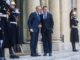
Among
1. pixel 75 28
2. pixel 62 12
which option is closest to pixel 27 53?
pixel 75 28

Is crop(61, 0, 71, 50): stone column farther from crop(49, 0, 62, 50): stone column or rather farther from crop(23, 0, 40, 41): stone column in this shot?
crop(23, 0, 40, 41): stone column


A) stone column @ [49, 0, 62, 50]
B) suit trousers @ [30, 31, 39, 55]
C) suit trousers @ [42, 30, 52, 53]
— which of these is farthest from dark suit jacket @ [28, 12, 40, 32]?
stone column @ [49, 0, 62, 50]

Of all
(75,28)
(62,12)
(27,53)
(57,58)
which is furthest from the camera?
(62,12)

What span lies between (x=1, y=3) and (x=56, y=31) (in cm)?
795

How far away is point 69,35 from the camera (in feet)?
82.8

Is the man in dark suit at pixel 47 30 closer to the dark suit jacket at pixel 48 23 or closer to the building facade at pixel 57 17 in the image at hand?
the dark suit jacket at pixel 48 23

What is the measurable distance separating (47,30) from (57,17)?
4705 millimetres

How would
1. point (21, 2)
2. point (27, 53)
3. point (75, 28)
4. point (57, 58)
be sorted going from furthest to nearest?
1. point (75, 28)
2. point (21, 2)
3. point (27, 53)
4. point (57, 58)

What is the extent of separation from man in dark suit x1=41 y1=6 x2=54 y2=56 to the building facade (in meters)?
1.82

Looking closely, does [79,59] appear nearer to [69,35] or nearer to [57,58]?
[57,58]

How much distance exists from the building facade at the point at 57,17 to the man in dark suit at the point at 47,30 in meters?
1.82

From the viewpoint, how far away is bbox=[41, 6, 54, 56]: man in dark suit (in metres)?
18.7

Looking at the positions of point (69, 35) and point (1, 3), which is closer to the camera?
point (1, 3)

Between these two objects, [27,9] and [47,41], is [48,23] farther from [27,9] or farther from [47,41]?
[27,9]
